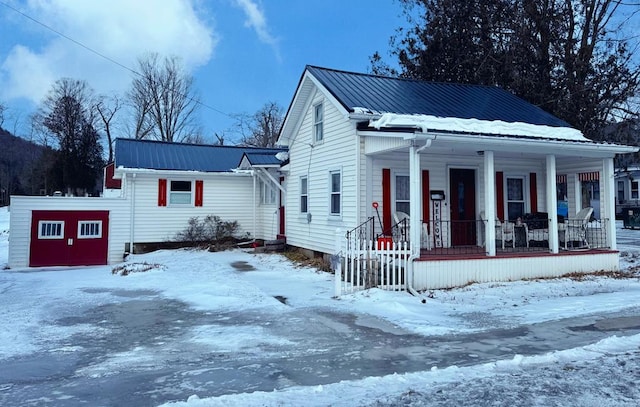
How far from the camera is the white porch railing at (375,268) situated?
927 centimetres

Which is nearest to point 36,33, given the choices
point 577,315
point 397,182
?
point 397,182

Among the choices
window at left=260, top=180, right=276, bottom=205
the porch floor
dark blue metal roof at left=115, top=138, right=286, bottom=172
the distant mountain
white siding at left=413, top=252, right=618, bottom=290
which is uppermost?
the distant mountain

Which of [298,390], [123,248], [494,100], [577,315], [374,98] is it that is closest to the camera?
[298,390]

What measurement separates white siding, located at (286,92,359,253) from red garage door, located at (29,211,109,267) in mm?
7288

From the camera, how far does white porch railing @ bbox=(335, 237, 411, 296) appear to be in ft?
30.4

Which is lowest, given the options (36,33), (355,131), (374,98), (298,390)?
(298,390)

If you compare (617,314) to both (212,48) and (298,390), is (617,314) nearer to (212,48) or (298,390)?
(298,390)

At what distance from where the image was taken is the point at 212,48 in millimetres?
22953

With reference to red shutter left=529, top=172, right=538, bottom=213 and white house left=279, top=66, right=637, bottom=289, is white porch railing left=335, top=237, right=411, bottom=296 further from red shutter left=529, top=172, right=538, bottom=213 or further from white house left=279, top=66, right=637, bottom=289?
red shutter left=529, top=172, right=538, bottom=213

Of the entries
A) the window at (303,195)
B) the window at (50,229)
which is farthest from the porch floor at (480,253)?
the window at (50,229)

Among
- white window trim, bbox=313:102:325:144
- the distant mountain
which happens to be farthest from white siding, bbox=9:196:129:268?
the distant mountain

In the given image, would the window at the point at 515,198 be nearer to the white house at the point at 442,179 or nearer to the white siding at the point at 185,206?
the white house at the point at 442,179

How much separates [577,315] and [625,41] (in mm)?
16507

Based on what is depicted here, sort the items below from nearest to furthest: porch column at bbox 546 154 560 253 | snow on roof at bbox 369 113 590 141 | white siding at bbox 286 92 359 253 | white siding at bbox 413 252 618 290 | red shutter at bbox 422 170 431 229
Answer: white siding at bbox 413 252 618 290 < snow on roof at bbox 369 113 590 141 < porch column at bbox 546 154 560 253 < white siding at bbox 286 92 359 253 < red shutter at bbox 422 170 431 229
